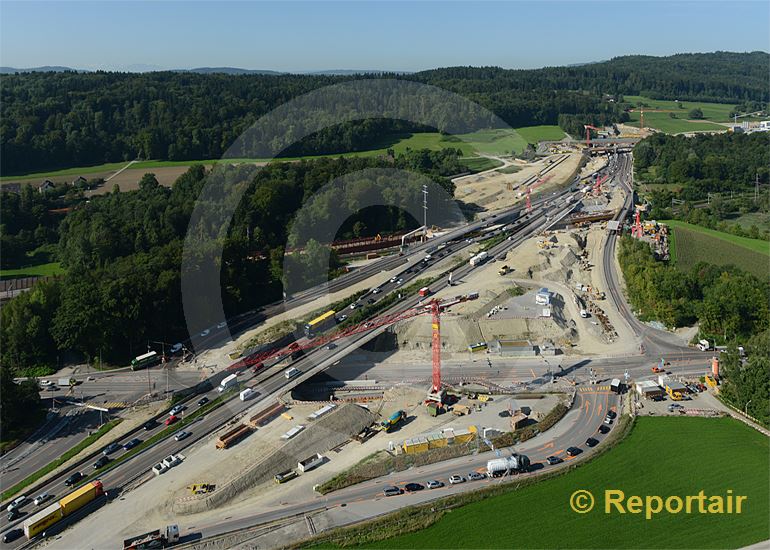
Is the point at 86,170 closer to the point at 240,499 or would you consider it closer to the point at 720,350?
the point at 240,499

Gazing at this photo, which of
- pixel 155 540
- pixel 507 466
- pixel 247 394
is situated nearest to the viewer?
pixel 155 540

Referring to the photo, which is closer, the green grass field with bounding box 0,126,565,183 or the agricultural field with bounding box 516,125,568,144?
the green grass field with bounding box 0,126,565,183

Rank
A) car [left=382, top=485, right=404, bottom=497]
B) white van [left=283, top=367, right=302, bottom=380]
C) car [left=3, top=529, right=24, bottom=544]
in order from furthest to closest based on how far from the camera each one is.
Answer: white van [left=283, top=367, right=302, bottom=380] → car [left=382, top=485, right=404, bottom=497] → car [left=3, top=529, right=24, bottom=544]

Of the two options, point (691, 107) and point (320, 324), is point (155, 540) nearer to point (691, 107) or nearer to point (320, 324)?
point (320, 324)

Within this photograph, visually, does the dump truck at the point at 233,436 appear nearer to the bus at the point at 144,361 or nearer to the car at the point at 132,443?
the car at the point at 132,443

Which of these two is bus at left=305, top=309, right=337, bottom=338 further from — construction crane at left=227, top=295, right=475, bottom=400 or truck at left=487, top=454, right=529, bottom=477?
truck at left=487, top=454, right=529, bottom=477

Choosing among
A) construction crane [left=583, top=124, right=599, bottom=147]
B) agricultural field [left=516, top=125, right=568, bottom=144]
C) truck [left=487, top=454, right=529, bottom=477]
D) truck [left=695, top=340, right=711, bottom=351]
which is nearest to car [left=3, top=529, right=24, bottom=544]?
truck [left=487, top=454, right=529, bottom=477]

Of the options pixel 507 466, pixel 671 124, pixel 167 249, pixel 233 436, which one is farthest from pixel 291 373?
pixel 671 124

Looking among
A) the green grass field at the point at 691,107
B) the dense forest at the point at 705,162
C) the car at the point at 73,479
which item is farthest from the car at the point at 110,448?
the green grass field at the point at 691,107
